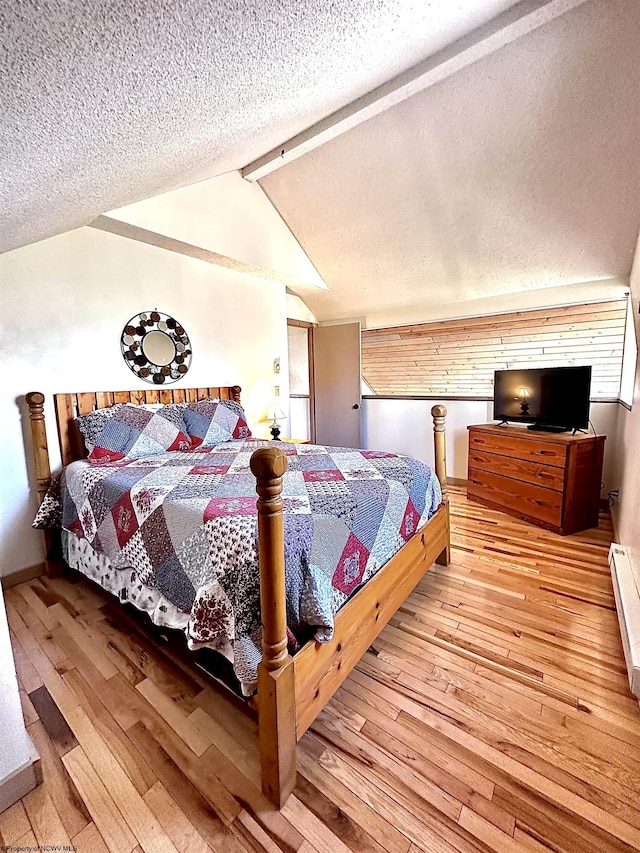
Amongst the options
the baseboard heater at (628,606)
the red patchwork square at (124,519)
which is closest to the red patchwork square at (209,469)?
the red patchwork square at (124,519)

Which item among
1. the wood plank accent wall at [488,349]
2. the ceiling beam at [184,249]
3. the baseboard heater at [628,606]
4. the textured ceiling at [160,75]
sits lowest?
the baseboard heater at [628,606]

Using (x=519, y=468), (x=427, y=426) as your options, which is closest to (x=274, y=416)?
(x=427, y=426)

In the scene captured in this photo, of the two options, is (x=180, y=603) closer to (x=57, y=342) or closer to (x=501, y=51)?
(x=57, y=342)

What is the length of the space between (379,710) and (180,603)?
0.86m

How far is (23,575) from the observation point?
229 centimetres

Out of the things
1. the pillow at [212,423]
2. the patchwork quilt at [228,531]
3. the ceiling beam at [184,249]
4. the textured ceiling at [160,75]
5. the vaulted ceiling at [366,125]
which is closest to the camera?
the textured ceiling at [160,75]

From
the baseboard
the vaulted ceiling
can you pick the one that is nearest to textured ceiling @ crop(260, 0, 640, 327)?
the vaulted ceiling

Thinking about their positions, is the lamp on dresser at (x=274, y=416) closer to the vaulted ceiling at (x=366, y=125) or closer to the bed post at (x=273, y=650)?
the vaulted ceiling at (x=366, y=125)

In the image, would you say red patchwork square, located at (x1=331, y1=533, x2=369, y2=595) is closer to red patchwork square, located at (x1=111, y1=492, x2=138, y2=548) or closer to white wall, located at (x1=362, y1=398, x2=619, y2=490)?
red patchwork square, located at (x1=111, y1=492, x2=138, y2=548)

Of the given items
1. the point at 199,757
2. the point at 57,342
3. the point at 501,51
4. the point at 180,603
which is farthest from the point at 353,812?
the point at 501,51

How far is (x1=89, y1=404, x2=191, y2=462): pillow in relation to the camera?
2.33 m

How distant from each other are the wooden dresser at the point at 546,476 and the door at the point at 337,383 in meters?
1.81

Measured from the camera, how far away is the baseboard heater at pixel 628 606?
4.54ft

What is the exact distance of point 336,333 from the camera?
4.77 m
